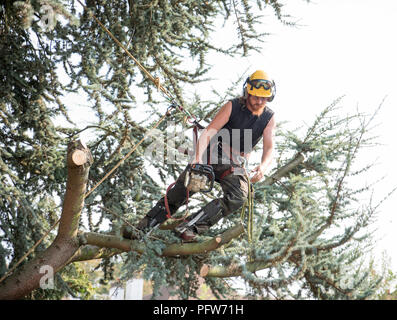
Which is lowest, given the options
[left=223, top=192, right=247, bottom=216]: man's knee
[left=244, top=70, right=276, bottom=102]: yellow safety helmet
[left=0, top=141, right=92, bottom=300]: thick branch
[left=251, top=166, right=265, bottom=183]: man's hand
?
[left=0, top=141, right=92, bottom=300]: thick branch

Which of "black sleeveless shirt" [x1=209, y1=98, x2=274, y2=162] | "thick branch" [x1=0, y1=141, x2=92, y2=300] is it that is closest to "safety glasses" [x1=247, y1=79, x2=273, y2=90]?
"black sleeveless shirt" [x1=209, y1=98, x2=274, y2=162]

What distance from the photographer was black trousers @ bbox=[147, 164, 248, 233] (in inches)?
197

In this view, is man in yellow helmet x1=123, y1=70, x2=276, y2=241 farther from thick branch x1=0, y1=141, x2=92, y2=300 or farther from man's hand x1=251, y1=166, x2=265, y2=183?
thick branch x1=0, y1=141, x2=92, y2=300

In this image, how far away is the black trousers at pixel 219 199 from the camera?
5.00 meters

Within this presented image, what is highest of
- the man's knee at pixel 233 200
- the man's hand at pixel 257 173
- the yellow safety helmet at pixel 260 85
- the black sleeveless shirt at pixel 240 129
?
the yellow safety helmet at pixel 260 85

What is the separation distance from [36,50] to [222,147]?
3054 mm

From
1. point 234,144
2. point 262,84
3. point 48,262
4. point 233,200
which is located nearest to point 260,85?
point 262,84

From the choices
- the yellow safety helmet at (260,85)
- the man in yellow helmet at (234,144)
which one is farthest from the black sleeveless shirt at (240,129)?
the yellow safety helmet at (260,85)

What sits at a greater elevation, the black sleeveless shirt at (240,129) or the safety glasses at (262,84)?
the safety glasses at (262,84)

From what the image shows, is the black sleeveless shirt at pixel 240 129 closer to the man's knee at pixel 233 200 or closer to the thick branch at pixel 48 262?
the man's knee at pixel 233 200
